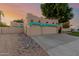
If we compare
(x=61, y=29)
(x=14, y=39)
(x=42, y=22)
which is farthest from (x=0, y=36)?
(x=61, y=29)

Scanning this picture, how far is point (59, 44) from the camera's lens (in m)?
3.46

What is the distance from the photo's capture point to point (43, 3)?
344cm

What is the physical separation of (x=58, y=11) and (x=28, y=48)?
62 centimetres

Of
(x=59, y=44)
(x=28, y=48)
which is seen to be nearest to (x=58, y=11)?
(x=59, y=44)

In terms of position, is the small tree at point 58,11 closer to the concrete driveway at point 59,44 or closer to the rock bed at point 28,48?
the concrete driveway at point 59,44

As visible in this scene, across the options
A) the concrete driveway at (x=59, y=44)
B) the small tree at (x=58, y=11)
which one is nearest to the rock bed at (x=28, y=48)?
the concrete driveway at (x=59, y=44)

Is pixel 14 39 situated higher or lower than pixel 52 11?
lower

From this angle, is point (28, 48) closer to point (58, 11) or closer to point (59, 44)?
point (59, 44)

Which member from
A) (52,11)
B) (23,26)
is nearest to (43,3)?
(52,11)

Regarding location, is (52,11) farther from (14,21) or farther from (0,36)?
(0,36)

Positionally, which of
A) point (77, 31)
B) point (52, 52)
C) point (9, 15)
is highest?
point (9, 15)

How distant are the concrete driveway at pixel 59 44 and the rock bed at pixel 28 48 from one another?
57mm

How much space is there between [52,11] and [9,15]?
1.85 ft

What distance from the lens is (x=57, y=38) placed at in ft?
11.5
